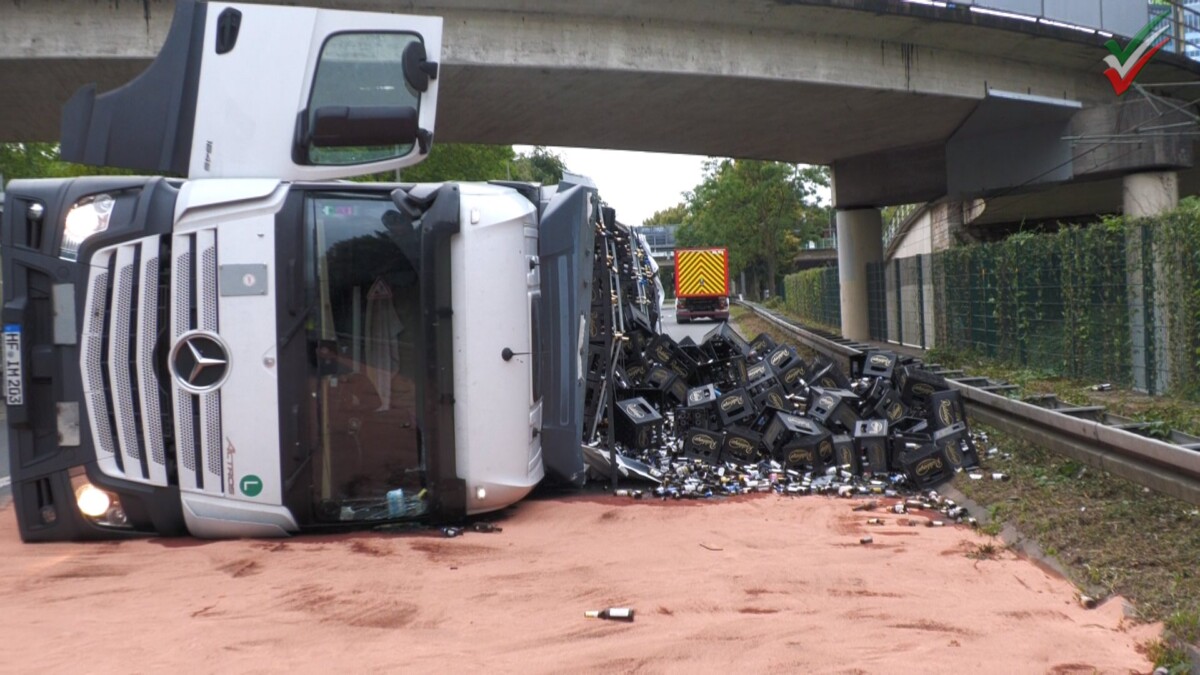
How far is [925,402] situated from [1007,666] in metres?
7.61

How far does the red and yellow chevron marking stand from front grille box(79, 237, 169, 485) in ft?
144

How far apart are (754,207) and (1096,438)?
63.9 m

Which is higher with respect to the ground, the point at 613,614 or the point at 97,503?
the point at 97,503

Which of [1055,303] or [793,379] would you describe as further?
[1055,303]

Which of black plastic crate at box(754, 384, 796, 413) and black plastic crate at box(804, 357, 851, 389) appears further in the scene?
black plastic crate at box(804, 357, 851, 389)

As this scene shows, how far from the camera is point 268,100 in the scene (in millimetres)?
7883

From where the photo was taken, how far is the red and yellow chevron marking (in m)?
50.4

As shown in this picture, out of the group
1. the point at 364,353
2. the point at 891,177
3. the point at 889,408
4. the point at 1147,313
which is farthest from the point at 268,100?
the point at 891,177

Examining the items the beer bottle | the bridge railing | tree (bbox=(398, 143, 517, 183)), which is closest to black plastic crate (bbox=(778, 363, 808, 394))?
the beer bottle

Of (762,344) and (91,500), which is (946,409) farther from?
(91,500)

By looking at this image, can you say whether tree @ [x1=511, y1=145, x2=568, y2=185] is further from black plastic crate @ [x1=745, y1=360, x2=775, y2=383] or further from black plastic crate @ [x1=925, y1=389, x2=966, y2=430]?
black plastic crate @ [x1=925, y1=389, x2=966, y2=430]

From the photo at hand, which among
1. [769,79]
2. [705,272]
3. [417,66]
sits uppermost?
[769,79]

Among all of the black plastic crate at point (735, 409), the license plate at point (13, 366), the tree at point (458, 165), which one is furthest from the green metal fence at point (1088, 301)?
the tree at point (458, 165)

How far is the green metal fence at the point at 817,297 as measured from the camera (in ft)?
124
